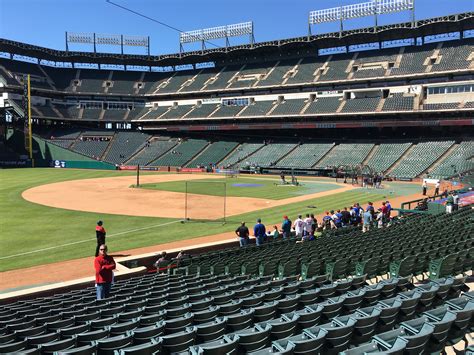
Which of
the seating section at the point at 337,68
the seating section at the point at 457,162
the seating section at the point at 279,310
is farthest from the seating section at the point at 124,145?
the seating section at the point at 279,310

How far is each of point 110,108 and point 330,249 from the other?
89021mm

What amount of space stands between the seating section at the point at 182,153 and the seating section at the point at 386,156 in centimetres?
3517

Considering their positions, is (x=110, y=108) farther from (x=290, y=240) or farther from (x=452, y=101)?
(x=290, y=240)

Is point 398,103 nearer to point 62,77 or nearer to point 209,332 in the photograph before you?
point 209,332

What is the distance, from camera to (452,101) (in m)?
56.8

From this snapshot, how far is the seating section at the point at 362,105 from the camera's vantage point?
206 ft

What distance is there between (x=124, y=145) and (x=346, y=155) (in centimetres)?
4846

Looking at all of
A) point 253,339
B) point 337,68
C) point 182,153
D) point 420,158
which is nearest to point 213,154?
point 182,153

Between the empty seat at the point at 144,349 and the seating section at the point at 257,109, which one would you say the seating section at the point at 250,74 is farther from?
the empty seat at the point at 144,349

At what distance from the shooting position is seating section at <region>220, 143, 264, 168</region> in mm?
72319

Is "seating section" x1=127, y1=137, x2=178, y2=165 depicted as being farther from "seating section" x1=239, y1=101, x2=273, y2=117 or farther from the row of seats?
"seating section" x1=239, y1=101, x2=273, y2=117

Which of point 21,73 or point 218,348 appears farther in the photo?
point 21,73

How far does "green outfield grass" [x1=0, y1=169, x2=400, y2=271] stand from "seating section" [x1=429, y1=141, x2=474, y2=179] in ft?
65.2

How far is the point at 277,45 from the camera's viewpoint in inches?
3118
